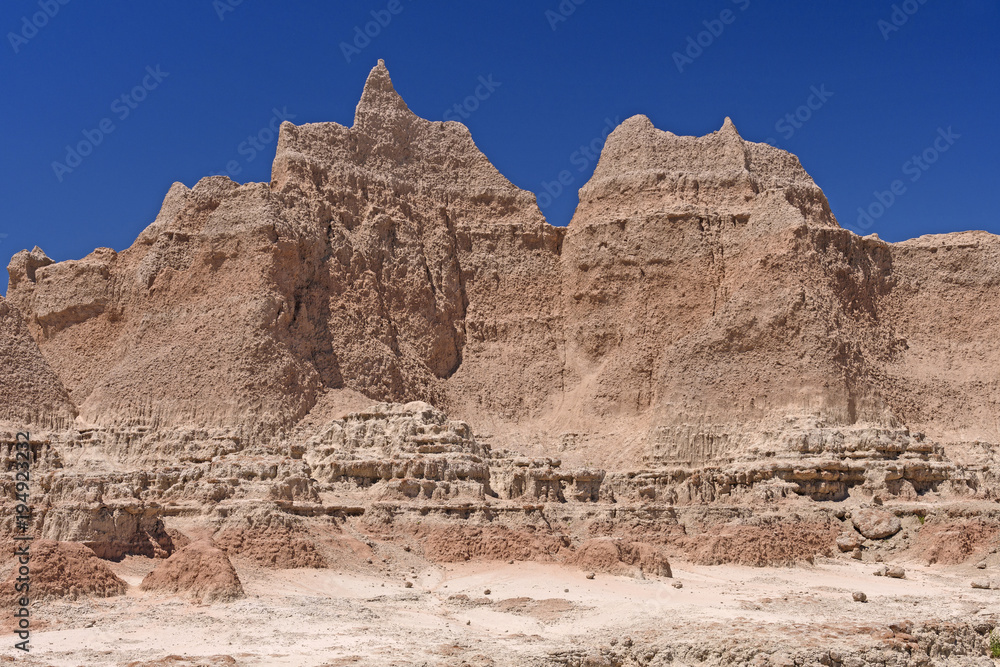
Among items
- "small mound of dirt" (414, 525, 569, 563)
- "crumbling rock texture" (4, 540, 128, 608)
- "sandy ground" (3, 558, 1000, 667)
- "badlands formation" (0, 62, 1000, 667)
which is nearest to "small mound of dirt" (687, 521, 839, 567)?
"badlands formation" (0, 62, 1000, 667)

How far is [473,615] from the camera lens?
24.7 meters

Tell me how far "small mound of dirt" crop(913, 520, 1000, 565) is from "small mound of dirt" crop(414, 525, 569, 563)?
12859 millimetres

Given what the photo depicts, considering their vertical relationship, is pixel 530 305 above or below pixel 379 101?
below

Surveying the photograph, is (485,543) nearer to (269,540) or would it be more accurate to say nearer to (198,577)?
(269,540)

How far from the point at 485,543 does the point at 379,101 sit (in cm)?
3334

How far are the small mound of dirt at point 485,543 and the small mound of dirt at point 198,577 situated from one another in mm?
8781

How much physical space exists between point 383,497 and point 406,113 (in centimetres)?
3016

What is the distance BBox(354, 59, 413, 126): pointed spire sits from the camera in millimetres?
59219

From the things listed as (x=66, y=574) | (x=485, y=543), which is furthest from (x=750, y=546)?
(x=66, y=574)

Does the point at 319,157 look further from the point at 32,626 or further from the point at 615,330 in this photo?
the point at 32,626

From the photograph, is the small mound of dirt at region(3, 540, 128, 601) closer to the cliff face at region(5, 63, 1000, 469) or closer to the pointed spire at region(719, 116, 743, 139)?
the cliff face at region(5, 63, 1000, 469)

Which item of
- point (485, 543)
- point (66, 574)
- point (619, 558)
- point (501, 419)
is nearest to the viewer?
point (66, 574)

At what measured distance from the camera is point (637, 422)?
5272cm

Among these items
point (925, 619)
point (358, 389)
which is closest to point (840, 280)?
point (358, 389)
